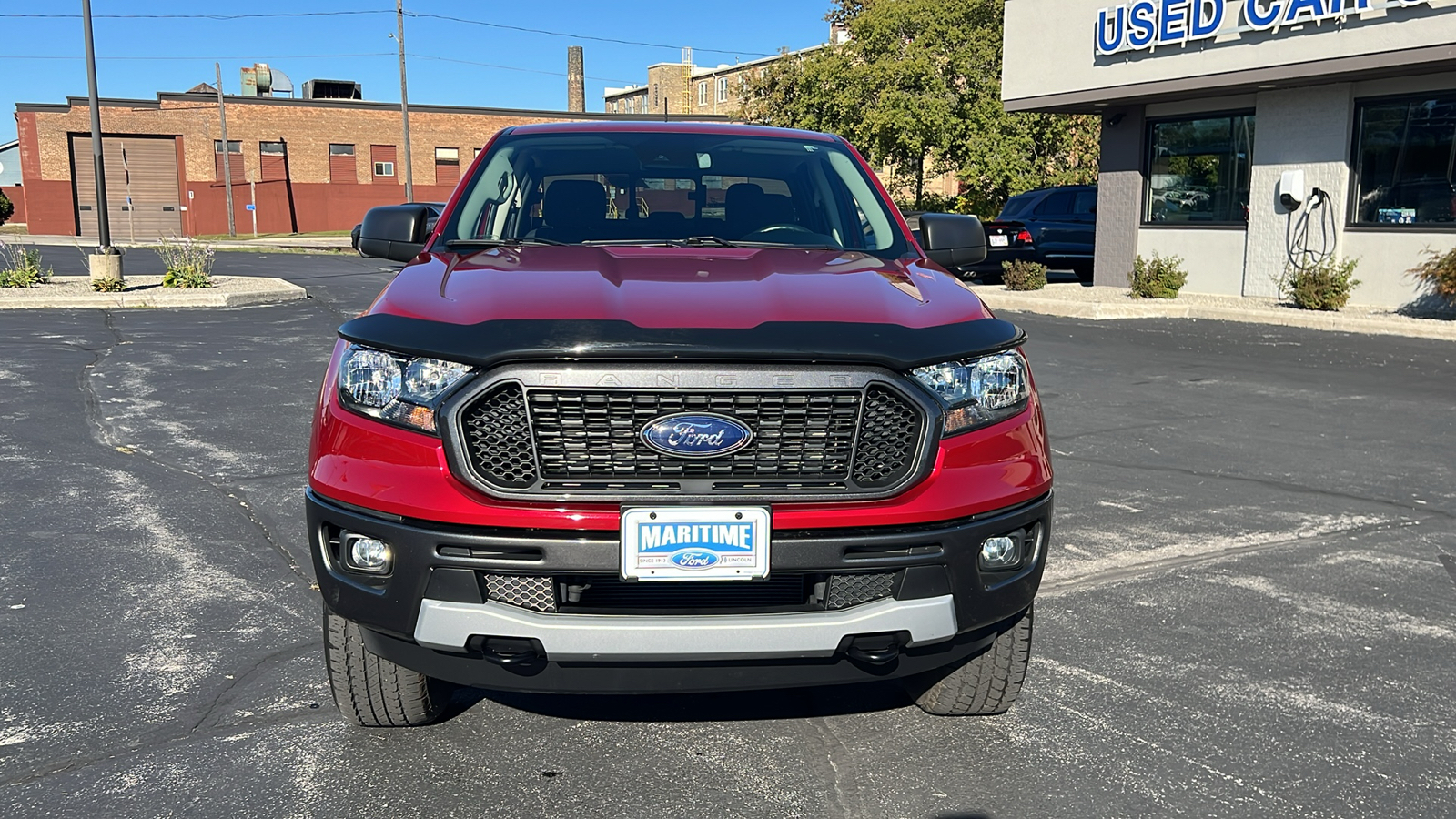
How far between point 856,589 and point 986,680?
80 centimetres

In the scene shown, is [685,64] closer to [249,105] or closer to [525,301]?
[249,105]

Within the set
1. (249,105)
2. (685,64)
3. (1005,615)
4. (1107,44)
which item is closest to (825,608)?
(1005,615)

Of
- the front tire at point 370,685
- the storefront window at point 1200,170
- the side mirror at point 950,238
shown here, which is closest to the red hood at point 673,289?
the side mirror at point 950,238

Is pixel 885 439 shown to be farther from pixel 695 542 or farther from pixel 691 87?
pixel 691 87

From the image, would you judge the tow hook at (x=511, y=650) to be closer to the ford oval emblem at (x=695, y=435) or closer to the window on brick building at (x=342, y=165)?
the ford oval emblem at (x=695, y=435)

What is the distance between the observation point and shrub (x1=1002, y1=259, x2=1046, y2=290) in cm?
1933

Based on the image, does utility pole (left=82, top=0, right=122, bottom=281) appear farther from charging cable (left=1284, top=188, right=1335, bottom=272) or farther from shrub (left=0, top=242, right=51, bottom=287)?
charging cable (left=1284, top=188, right=1335, bottom=272)

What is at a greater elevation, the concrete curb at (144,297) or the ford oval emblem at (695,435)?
the ford oval emblem at (695,435)

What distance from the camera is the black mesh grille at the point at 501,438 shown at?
8.89 ft

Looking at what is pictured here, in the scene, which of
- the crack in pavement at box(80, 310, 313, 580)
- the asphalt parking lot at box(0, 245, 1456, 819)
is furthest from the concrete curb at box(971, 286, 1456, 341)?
the crack in pavement at box(80, 310, 313, 580)

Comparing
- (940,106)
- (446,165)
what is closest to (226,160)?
(446,165)

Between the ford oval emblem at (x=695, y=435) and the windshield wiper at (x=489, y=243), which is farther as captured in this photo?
the windshield wiper at (x=489, y=243)

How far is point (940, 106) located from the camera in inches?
1245

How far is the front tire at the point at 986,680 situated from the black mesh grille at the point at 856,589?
611 millimetres
